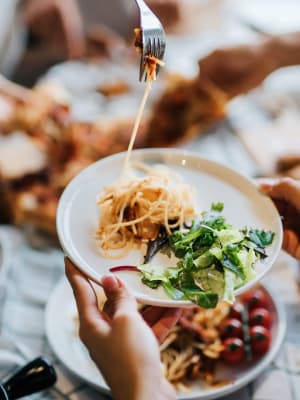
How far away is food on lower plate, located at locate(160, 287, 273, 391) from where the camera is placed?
1.29 m

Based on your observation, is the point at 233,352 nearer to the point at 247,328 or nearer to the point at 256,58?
the point at 247,328

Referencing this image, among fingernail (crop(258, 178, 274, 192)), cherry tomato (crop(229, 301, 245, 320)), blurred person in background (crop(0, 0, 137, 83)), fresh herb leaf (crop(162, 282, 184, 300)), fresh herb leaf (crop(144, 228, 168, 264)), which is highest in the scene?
fresh herb leaf (crop(162, 282, 184, 300))

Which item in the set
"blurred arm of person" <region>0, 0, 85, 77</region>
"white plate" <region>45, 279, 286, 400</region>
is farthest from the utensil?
"blurred arm of person" <region>0, 0, 85, 77</region>

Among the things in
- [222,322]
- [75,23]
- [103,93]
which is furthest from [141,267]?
[75,23]

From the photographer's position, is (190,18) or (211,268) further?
(190,18)

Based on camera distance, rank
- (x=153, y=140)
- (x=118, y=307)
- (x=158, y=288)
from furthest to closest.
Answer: (x=153, y=140) → (x=158, y=288) → (x=118, y=307)

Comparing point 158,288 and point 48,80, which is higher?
point 158,288

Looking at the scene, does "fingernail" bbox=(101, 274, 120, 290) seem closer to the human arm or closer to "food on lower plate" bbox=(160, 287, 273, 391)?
"food on lower plate" bbox=(160, 287, 273, 391)

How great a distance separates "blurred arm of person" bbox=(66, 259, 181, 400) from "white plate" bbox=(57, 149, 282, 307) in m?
0.07

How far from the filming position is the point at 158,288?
3.54 ft

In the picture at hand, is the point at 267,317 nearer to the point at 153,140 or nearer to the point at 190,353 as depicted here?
the point at 190,353

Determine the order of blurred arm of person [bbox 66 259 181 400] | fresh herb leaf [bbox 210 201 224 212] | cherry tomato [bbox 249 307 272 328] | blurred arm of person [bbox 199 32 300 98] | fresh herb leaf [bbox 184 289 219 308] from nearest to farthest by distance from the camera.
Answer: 1. blurred arm of person [bbox 66 259 181 400]
2. fresh herb leaf [bbox 184 289 219 308]
3. fresh herb leaf [bbox 210 201 224 212]
4. cherry tomato [bbox 249 307 272 328]
5. blurred arm of person [bbox 199 32 300 98]

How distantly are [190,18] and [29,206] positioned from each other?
6.43 feet

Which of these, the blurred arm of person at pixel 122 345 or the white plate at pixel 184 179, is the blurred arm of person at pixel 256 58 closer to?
the white plate at pixel 184 179
